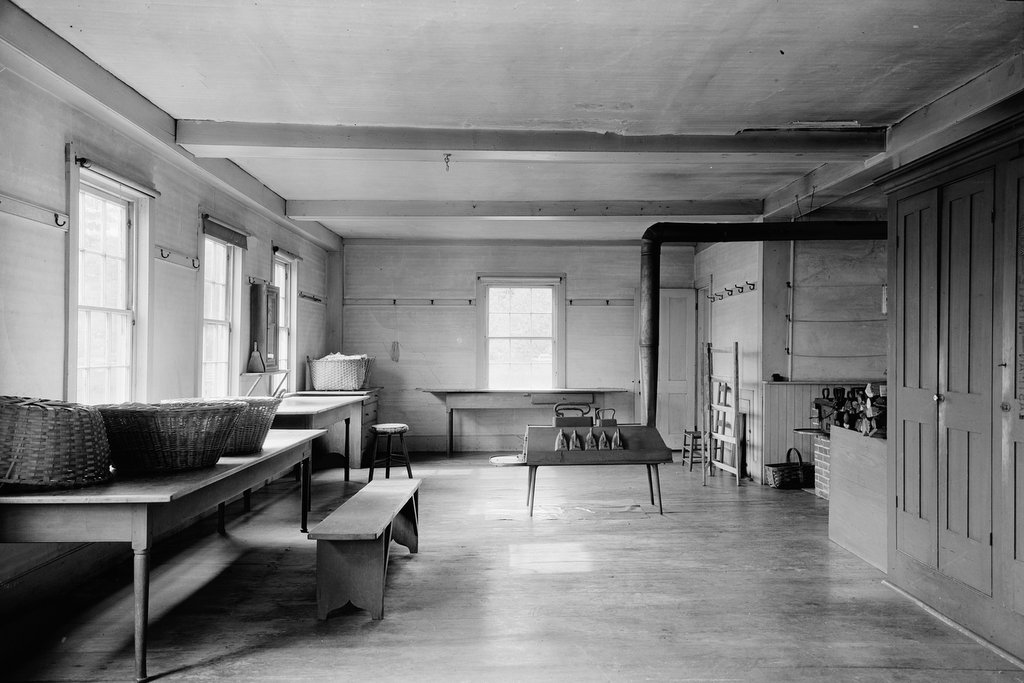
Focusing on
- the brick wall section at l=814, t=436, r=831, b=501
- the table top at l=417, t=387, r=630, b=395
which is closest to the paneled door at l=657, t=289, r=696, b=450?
the table top at l=417, t=387, r=630, b=395

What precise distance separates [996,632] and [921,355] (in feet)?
4.90

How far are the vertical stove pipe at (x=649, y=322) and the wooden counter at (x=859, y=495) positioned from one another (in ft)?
5.97

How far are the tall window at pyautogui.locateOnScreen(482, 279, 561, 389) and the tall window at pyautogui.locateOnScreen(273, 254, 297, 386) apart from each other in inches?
110

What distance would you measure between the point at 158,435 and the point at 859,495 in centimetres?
448

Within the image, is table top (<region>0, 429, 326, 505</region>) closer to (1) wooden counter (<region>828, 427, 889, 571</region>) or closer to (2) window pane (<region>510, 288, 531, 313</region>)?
(1) wooden counter (<region>828, 427, 889, 571</region>)

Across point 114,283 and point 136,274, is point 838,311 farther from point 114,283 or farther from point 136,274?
point 114,283

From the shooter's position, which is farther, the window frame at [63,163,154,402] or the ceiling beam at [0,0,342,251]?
the window frame at [63,163,154,402]

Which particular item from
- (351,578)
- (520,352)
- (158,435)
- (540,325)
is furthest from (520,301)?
(158,435)

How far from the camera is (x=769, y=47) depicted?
3.49 metres

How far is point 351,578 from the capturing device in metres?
3.51

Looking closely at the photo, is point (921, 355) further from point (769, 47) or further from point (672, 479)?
point (672, 479)

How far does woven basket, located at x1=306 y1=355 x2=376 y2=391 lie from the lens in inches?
327

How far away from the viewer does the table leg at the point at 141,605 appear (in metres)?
2.77

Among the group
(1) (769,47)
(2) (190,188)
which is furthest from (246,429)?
(1) (769,47)
